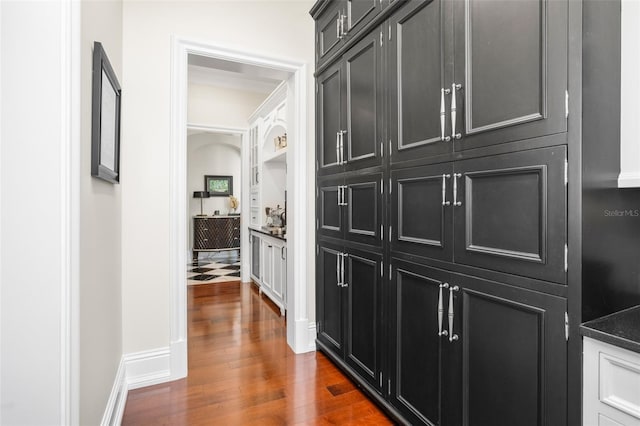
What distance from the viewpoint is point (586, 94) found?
1018mm

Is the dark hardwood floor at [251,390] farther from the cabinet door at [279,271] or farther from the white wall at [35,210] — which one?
the white wall at [35,210]

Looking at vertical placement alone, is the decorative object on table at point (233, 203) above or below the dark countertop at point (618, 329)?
above

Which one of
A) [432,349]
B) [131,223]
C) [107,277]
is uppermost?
[131,223]

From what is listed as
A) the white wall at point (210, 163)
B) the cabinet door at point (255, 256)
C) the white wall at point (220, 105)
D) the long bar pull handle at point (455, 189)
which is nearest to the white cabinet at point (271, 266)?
the cabinet door at point (255, 256)

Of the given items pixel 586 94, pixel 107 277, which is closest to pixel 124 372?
pixel 107 277

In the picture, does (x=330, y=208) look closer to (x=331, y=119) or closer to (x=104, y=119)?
(x=331, y=119)

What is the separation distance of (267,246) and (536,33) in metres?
3.54

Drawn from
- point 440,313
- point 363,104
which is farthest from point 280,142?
point 440,313

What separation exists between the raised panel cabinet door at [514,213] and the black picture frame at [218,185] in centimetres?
714

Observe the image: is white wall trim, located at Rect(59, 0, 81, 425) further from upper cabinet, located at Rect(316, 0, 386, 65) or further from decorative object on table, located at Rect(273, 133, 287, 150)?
decorative object on table, located at Rect(273, 133, 287, 150)

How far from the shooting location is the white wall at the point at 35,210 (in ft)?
3.33

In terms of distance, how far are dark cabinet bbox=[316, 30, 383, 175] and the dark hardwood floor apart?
1.46 meters

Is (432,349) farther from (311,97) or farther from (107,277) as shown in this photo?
(311,97)

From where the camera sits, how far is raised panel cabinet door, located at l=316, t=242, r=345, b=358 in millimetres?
2414
